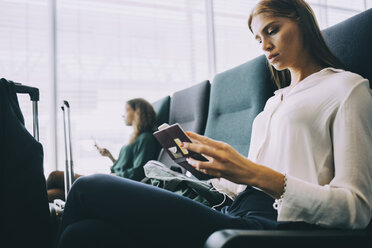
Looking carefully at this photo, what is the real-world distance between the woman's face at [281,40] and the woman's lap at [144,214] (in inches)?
20.1

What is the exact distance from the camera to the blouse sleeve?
0.64m

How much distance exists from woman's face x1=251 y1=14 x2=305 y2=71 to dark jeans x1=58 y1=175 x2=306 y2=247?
19.3 inches

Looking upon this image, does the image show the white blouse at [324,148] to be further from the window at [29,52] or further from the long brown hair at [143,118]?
the window at [29,52]

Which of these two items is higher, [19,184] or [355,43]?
[355,43]

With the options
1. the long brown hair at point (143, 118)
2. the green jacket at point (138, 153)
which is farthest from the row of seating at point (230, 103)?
the long brown hair at point (143, 118)

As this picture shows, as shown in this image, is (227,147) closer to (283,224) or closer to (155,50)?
(283,224)

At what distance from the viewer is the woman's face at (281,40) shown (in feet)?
3.15

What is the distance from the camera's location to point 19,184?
811mm

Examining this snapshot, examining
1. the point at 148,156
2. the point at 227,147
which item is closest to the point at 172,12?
the point at 148,156

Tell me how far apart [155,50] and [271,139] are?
2.28 m

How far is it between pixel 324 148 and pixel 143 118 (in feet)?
5.77

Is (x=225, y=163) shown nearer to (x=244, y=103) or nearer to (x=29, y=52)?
(x=244, y=103)

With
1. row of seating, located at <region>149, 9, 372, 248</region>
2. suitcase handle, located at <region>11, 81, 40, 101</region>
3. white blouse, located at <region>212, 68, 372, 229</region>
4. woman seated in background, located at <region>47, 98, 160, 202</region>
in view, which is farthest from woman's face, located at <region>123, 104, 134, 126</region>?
white blouse, located at <region>212, 68, 372, 229</region>

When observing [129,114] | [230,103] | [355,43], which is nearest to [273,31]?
[355,43]
